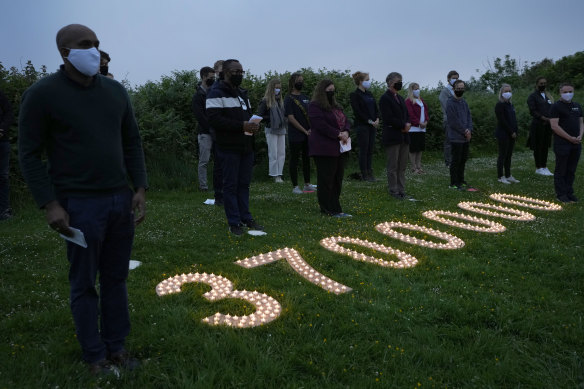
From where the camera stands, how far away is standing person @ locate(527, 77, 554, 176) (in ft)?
44.6

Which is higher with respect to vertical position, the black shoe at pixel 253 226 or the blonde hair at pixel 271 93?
the blonde hair at pixel 271 93

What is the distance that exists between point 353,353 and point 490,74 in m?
44.9

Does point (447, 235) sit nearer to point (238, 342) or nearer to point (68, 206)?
A: point (238, 342)

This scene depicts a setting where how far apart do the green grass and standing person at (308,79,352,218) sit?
1.14 meters

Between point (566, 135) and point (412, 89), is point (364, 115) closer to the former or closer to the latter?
point (412, 89)

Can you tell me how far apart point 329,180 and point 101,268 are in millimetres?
5468

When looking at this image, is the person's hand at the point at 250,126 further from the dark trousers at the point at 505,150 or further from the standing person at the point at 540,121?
the standing person at the point at 540,121

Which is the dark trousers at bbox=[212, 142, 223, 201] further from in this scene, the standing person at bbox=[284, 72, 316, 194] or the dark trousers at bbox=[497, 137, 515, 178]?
the dark trousers at bbox=[497, 137, 515, 178]

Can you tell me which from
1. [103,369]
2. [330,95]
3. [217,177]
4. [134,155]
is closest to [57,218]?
[134,155]

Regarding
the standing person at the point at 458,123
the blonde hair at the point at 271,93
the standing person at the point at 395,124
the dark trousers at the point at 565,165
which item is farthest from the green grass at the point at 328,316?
the blonde hair at the point at 271,93

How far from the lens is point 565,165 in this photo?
10.3m

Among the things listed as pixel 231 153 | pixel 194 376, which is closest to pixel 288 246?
pixel 231 153

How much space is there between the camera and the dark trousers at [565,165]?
10.1 meters

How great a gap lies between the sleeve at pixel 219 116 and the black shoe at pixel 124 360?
405 cm
